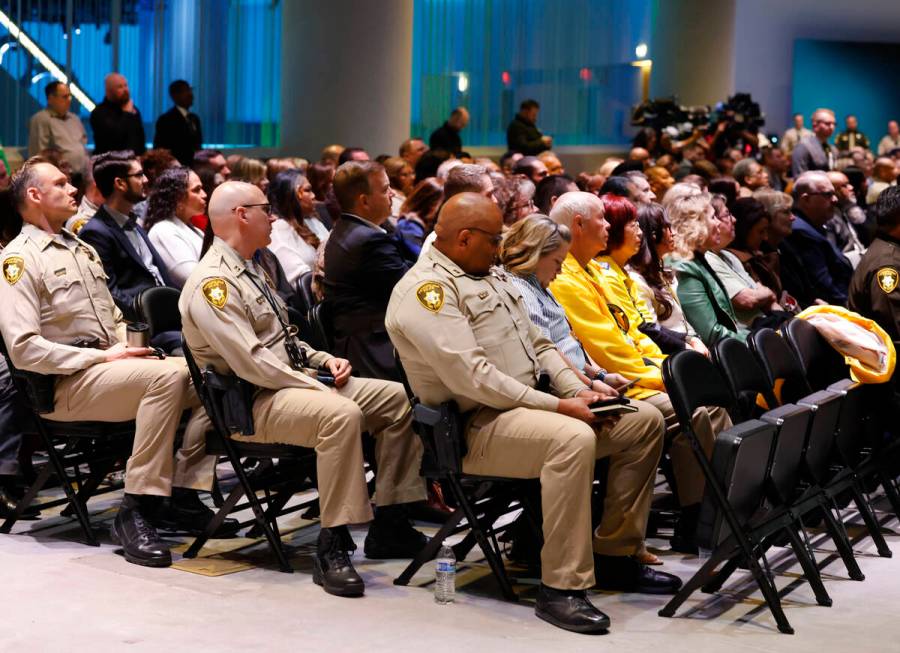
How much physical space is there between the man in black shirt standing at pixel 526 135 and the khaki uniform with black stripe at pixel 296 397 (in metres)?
9.32

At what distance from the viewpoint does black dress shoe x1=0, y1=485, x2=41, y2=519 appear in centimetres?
502

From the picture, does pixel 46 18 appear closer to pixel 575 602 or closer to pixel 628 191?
pixel 628 191

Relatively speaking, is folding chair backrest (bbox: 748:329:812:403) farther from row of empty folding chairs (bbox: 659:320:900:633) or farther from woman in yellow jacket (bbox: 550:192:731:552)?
woman in yellow jacket (bbox: 550:192:731:552)

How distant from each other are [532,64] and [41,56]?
8.37m

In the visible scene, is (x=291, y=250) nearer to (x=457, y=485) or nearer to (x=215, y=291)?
(x=215, y=291)

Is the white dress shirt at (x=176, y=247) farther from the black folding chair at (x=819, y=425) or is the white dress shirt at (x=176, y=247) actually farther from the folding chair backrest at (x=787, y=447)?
the folding chair backrest at (x=787, y=447)

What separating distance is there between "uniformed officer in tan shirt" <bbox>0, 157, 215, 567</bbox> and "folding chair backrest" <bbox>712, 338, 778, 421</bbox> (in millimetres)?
1913

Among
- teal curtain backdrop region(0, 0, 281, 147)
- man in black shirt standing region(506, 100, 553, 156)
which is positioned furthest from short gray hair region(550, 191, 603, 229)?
man in black shirt standing region(506, 100, 553, 156)

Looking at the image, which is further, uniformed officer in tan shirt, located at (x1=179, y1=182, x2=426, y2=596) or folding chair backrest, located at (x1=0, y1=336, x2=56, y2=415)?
folding chair backrest, located at (x1=0, y1=336, x2=56, y2=415)

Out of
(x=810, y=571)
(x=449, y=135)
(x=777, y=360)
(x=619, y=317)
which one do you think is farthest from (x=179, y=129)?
(x=810, y=571)

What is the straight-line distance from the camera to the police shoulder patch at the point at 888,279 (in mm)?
5812

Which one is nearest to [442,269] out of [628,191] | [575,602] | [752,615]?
[575,602]

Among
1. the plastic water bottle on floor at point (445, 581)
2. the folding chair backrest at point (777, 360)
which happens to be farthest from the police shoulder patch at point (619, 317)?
the plastic water bottle on floor at point (445, 581)

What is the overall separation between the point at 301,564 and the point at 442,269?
4.01 feet
